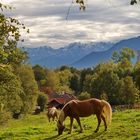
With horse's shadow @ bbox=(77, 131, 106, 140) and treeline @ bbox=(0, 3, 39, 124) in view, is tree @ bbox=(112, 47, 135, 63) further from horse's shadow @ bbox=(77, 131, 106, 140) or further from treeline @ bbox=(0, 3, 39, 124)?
horse's shadow @ bbox=(77, 131, 106, 140)

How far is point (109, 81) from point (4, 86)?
193ft

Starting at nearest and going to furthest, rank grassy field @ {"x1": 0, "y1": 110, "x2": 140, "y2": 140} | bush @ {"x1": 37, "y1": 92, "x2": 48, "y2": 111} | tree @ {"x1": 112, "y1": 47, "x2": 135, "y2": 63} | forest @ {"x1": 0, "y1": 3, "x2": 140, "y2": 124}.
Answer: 1. grassy field @ {"x1": 0, "y1": 110, "x2": 140, "y2": 140}
2. forest @ {"x1": 0, "y1": 3, "x2": 140, "y2": 124}
3. bush @ {"x1": 37, "y1": 92, "x2": 48, "y2": 111}
4. tree @ {"x1": 112, "y1": 47, "x2": 135, "y2": 63}

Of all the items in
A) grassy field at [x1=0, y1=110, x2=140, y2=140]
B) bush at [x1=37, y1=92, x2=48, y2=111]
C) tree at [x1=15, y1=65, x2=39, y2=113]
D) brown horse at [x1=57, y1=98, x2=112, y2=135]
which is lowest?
bush at [x1=37, y1=92, x2=48, y2=111]

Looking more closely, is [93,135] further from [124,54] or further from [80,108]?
[124,54]

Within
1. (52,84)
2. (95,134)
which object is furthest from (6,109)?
(52,84)

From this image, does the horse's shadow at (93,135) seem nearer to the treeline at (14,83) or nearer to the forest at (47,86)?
the treeline at (14,83)

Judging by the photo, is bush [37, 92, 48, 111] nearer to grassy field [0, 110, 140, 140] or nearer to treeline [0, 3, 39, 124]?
treeline [0, 3, 39, 124]

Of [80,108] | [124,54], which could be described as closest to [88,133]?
[80,108]

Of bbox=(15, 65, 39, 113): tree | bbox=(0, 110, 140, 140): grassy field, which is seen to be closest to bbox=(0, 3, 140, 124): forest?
bbox=(15, 65, 39, 113): tree

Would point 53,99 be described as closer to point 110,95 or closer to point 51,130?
point 110,95

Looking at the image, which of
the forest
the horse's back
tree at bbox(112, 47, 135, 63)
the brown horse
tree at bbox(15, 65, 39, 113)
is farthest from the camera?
tree at bbox(112, 47, 135, 63)

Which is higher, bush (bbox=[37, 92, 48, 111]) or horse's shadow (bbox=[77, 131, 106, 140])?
horse's shadow (bbox=[77, 131, 106, 140])

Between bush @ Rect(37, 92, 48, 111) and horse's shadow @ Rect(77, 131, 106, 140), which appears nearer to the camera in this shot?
horse's shadow @ Rect(77, 131, 106, 140)

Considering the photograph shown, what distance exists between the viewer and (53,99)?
121 m
